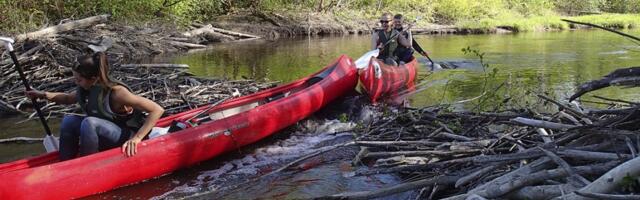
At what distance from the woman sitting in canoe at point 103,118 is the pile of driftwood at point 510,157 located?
6.01ft

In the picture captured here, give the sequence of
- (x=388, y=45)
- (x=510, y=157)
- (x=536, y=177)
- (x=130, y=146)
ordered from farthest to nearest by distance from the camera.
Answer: (x=388, y=45), (x=130, y=146), (x=510, y=157), (x=536, y=177)

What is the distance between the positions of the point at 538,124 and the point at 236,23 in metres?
22.4

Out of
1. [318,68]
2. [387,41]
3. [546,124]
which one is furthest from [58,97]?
[318,68]

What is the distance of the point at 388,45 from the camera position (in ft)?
34.0

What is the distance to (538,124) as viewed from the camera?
3586 millimetres

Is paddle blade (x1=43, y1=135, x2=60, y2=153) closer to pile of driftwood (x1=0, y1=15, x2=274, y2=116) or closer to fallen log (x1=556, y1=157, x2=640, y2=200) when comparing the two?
pile of driftwood (x1=0, y1=15, x2=274, y2=116)

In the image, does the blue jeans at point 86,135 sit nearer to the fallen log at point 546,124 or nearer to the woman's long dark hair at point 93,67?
the woman's long dark hair at point 93,67

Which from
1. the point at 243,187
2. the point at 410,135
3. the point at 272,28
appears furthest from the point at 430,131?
the point at 272,28

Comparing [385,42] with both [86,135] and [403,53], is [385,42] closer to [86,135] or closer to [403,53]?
[403,53]

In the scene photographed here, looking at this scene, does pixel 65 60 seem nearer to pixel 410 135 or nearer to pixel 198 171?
pixel 198 171

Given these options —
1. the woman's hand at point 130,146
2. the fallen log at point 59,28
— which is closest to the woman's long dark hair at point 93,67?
the woman's hand at point 130,146

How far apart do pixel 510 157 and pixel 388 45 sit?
708 centimetres

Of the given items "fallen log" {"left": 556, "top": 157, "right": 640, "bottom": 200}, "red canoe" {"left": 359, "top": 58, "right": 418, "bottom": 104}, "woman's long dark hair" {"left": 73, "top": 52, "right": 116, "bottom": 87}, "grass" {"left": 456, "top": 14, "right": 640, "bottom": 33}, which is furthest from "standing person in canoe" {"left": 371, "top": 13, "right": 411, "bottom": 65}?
"grass" {"left": 456, "top": 14, "right": 640, "bottom": 33}

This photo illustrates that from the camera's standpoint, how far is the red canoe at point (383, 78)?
872cm
